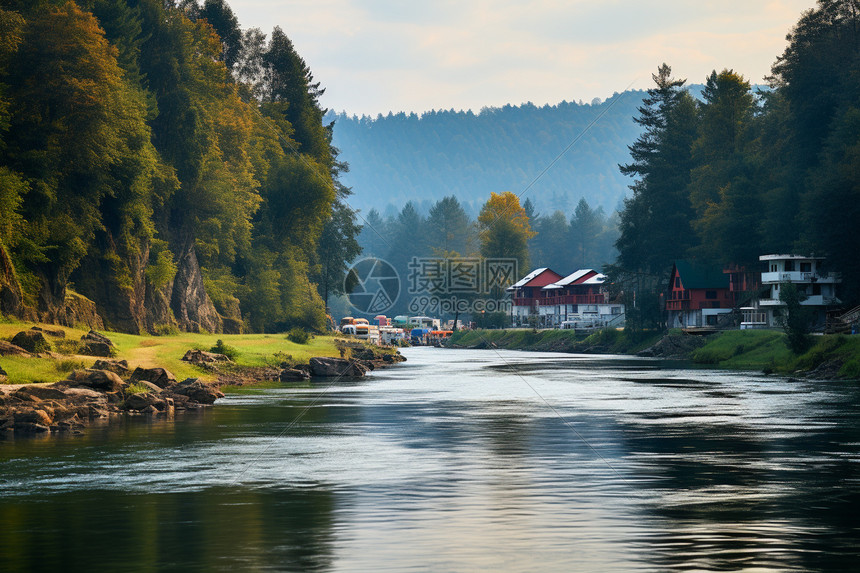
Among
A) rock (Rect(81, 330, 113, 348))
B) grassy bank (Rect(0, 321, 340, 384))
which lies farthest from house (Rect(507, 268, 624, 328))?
rock (Rect(81, 330, 113, 348))

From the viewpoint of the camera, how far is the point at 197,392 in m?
46.7

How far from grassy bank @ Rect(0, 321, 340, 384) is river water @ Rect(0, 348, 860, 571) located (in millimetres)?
7952

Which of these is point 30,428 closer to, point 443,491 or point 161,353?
point 443,491

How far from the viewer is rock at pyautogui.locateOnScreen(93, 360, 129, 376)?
4641 centimetres

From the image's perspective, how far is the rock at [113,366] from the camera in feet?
152

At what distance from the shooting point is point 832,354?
67062 millimetres

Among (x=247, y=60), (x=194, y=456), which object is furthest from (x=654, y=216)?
(x=194, y=456)

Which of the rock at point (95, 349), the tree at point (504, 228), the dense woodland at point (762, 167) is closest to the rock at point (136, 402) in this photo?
the rock at point (95, 349)

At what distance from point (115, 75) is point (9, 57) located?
758 centimetres

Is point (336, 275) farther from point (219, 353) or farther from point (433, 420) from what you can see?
point (433, 420)

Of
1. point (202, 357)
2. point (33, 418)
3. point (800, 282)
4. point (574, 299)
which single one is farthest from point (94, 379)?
point (574, 299)

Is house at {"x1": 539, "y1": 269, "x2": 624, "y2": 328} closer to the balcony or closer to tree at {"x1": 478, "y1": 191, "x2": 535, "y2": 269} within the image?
tree at {"x1": 478, "y1": 191, "x2": 535, "y2": 269}

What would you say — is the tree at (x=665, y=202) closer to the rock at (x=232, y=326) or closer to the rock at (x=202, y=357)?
the rock at (x=232, y=326)

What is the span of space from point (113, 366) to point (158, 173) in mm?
31322
